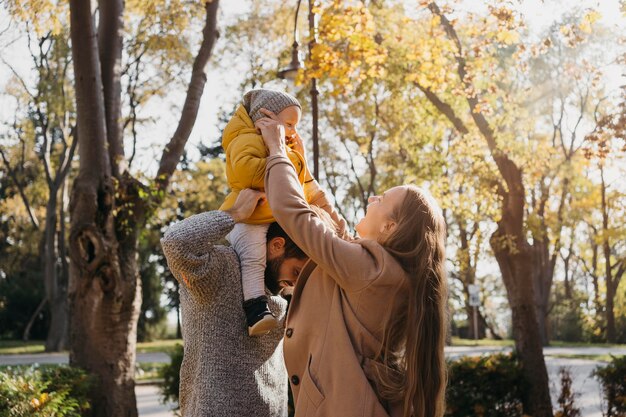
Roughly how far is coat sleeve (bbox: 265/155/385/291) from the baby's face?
52 cm

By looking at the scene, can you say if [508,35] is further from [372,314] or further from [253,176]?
[372,314]

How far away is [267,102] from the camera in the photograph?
3188 mm

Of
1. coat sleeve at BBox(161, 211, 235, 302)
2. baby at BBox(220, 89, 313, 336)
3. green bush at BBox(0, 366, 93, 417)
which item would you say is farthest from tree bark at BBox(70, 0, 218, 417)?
coat sleeve at BBox(161, 211, 235, 302)

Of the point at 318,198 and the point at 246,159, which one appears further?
the point at 318,198

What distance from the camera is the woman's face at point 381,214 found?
2758 millimetres

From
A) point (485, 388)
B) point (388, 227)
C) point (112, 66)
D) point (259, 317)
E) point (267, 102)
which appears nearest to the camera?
point (388, 227)

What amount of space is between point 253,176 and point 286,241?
356 mm

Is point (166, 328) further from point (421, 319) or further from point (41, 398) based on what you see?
point (421, 319)

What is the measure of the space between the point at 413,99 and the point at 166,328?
1316 inches

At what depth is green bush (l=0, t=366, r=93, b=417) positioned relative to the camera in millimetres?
6562

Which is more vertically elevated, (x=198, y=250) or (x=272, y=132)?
(x=272, y=132)

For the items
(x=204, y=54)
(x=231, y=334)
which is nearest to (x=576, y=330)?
(x=204, y=54)

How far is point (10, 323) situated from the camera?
41.1 metres

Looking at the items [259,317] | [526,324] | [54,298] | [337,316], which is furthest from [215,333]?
[54,298]
